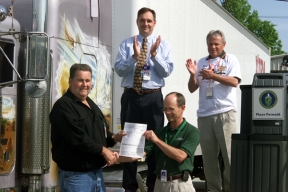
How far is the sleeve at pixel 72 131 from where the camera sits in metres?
5.07

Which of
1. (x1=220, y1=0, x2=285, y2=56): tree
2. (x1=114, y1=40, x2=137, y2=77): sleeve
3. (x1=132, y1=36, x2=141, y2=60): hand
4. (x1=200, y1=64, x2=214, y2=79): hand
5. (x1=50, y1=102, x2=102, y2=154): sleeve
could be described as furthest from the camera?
(x1=220, y1=0, x2=285, y2=56): tree

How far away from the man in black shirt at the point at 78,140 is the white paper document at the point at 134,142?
0.11 metres

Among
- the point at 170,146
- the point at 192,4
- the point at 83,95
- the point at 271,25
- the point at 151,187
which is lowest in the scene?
the point at 151,187

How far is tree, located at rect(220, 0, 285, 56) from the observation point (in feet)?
168

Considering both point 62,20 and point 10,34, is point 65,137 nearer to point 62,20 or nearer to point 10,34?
point 10,34

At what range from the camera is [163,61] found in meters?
6.75

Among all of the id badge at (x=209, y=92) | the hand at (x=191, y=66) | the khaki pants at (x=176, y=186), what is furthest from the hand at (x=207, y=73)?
the khaki pants at (x=176, y=186)

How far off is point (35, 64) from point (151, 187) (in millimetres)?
1792

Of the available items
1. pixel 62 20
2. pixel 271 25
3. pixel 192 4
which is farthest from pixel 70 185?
pixel 271 25

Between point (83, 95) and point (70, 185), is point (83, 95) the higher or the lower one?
the higher one

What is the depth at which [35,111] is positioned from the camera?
21.4ft

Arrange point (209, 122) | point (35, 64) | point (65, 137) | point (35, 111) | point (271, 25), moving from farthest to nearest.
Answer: point (271, 25) < point (209, 122) < point (35, 111) < point (35, 64) < point (65, 137)

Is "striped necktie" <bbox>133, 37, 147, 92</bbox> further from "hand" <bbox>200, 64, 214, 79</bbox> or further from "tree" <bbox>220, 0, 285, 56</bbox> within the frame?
"tree" <bbox>220, 0, 285, 56</bbox>

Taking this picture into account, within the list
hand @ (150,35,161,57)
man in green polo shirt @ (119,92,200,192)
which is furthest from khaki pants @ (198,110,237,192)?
man in green polo shirt @ (119,92,200,192)
